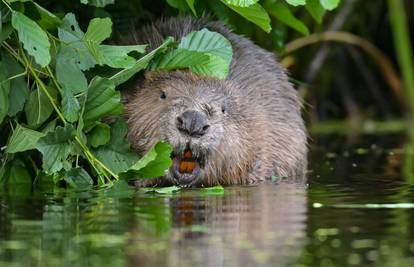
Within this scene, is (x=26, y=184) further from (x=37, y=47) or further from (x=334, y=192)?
(x=334, y=192)

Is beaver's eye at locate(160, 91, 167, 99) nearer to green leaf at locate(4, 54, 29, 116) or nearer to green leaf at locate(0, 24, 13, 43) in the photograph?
green leaf at locate(4, 54, 29, 116)

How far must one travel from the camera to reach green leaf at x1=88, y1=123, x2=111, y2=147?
559cm

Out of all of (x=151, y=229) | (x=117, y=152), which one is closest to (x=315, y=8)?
(x=117, y=152)

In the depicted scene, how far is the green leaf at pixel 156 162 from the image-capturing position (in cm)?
536

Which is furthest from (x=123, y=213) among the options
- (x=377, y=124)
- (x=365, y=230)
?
(x=377, y=124)

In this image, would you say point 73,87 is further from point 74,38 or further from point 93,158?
point 93,158

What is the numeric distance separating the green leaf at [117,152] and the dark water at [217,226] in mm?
199

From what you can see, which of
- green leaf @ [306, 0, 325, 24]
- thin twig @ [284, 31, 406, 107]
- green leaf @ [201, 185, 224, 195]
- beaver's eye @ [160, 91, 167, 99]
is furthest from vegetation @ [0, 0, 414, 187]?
thin twig @ [284, 31, 406, 107]

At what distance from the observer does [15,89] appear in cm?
550

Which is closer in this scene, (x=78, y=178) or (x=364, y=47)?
(x=78, y=178)

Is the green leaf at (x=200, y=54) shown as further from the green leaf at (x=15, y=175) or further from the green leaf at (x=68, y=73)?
the green leaf at (x=15, y=175)

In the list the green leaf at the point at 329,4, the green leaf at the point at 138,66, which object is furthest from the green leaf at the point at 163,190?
the green leaf at the point at 329,4

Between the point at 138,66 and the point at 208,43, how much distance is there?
38cm

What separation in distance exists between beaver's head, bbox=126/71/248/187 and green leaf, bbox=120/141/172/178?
1.11 feet
